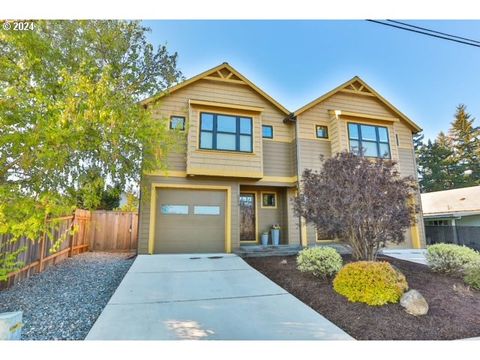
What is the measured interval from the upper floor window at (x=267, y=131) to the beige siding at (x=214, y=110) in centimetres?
21

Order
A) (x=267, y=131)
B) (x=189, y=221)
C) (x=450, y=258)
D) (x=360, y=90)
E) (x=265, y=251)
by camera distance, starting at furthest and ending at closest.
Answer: (x=360, y=90) < (x=267, y=131) < (x=189, y=221) < (x=265, y=251) < (x=450, y=258)

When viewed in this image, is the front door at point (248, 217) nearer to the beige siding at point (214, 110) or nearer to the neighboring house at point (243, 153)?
the neighboring house at point (243, 153)

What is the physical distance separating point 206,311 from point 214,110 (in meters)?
7.39

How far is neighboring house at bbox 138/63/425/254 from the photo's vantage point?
9070 mm

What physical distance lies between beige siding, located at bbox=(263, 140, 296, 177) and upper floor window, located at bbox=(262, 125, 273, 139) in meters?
0.23

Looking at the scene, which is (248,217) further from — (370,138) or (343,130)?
(370,138)

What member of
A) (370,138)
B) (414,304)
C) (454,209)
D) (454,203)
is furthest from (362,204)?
(454,203)

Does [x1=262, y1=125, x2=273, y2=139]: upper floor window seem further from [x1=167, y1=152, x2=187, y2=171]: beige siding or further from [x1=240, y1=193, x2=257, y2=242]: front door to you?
[x1=167, y1=152, x2=187, y2=171]: beige siding

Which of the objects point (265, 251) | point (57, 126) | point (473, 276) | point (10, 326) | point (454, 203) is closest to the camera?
point (10, 326)

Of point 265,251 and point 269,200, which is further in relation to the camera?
point 269,200

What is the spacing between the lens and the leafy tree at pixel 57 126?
3490 mm

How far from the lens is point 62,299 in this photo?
15.2 ft

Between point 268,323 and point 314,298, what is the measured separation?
136 cm
